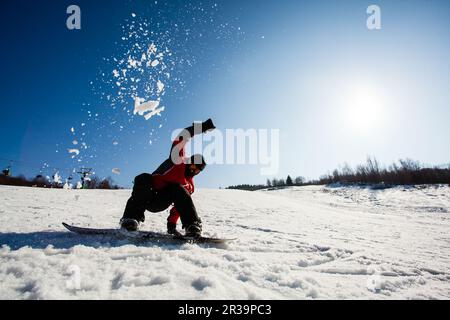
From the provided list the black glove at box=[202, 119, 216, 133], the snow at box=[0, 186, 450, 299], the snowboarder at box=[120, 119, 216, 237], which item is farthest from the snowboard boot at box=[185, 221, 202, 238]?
the black glove at box=[202, 119, 216, 133]

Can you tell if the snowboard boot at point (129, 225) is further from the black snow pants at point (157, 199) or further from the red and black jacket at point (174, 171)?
the red and black jacket at point (174, 171)

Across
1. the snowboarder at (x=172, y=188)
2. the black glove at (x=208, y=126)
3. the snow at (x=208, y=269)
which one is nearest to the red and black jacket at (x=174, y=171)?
the snowboarder at (x=172, y=188)

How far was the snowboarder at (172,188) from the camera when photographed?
3.29 meters

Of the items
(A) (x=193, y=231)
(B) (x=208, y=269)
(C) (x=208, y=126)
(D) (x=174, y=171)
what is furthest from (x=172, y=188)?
(B) (x=208, y=269)

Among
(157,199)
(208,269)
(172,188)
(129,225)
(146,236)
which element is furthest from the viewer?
(157,199)

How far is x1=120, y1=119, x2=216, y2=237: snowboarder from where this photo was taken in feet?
10.8

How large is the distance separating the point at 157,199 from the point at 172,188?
0.28 meters

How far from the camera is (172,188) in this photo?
3.36 meters

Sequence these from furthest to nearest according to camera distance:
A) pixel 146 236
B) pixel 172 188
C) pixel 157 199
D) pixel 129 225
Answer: pixel 157 199
pixel 172 188
pixel 129 225
pixel 146 236

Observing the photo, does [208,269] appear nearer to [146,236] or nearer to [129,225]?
[146,236]

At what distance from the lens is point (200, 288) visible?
5.99 feet
